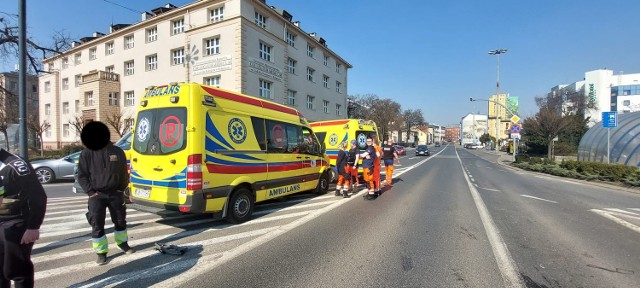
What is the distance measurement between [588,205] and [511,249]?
613 cm

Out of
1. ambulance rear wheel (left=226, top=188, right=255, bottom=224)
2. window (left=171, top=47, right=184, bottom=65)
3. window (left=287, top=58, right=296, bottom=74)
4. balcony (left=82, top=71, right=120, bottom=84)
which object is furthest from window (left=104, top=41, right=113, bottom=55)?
ambulance rear wheel (left=226, top=188, right=255, bottom=224)

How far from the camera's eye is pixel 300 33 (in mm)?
34188

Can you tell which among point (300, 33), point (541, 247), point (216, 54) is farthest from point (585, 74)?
point (541, 247)

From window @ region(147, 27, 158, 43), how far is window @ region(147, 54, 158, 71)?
5.17 feet

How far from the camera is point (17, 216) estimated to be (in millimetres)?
2635

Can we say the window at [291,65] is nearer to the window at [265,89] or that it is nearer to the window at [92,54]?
the window at [265,89]

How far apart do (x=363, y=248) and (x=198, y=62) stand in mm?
26856

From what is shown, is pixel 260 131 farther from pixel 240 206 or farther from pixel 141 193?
pixel 141 193

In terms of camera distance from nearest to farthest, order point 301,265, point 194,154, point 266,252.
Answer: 1. point 301,265
2. point 266,252
3. point 194,154

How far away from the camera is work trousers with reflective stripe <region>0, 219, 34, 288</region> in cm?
259

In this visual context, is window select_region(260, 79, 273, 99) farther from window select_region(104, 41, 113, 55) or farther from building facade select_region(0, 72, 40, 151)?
window select_region(104, 41, 113, 55)

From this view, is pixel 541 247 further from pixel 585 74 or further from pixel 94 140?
pixel 585 74

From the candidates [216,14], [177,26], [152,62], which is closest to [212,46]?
[216,14]

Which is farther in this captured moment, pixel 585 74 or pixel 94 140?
pixel 585 74
